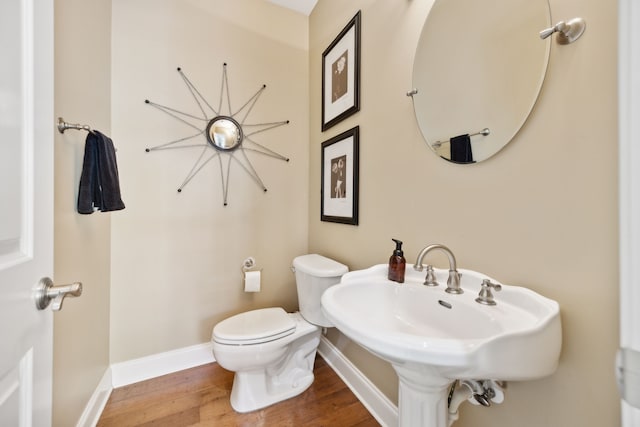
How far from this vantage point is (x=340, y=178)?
157cm

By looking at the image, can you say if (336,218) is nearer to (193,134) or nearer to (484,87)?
(484,87)

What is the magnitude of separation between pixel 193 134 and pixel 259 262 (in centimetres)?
100

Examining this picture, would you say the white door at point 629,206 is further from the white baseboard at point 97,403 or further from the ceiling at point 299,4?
the ceiling at point 299,4

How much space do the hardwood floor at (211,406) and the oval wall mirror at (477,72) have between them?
138cm

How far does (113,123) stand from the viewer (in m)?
1.42

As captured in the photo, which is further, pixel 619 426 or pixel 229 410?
pixel 229 410

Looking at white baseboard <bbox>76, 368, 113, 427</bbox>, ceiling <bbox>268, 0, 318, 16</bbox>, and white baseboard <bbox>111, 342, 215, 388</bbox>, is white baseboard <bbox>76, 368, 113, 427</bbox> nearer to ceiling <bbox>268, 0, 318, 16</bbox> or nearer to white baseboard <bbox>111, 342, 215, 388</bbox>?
white baseboard <bbox>111, 342, 215, 388</bbox>

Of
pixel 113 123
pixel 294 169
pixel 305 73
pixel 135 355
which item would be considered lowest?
pixel 135 355

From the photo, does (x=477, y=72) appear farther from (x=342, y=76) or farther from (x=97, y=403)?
(x=97, y=403)

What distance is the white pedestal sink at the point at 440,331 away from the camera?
20.6 inches

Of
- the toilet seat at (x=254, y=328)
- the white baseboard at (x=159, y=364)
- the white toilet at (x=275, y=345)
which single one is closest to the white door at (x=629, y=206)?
the white toilet at (x=275, y=345)

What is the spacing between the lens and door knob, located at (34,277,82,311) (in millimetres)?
505

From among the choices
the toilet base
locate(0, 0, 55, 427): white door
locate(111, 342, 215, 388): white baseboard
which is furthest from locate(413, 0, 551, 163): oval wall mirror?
locate(111, 342, 215, 388): white baseboard

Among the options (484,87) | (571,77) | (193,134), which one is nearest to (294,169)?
(193,134)
